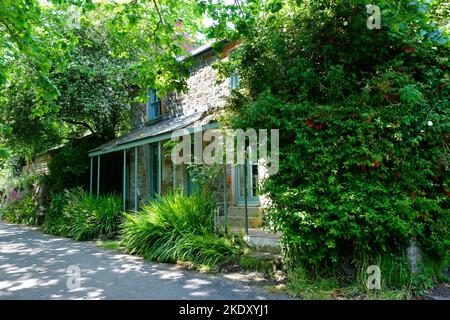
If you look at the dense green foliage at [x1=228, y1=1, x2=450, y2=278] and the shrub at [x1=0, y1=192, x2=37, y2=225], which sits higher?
the dense green foliage at [x1=228, y1=1, x2=450, y2=278]

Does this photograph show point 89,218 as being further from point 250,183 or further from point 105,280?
point 105,280

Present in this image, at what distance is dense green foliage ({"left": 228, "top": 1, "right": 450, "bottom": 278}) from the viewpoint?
4926 mm

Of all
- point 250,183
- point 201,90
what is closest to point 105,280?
point 250,183

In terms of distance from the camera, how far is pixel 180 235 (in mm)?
7230

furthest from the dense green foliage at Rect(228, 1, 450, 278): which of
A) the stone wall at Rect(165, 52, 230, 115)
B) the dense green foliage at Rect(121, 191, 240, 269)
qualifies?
the stone wall at Rect(165, 52, 230, 115)

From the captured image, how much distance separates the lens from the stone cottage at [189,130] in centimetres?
880

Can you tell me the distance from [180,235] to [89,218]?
4.79 meters

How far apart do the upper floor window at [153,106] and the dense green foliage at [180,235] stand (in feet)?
19.6

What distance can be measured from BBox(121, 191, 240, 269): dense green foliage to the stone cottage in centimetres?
51

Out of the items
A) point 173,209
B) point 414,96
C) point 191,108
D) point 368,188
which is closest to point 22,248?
point 173,209

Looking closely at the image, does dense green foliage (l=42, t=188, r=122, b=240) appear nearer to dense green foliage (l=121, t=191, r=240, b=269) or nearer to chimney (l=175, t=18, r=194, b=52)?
dense green foliage (l=121, t=191, r=240, b=269)

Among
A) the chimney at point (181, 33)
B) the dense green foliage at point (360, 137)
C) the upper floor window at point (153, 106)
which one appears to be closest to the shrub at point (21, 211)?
the upper floor window at point (153, 106)

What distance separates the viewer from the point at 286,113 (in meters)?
5.65
